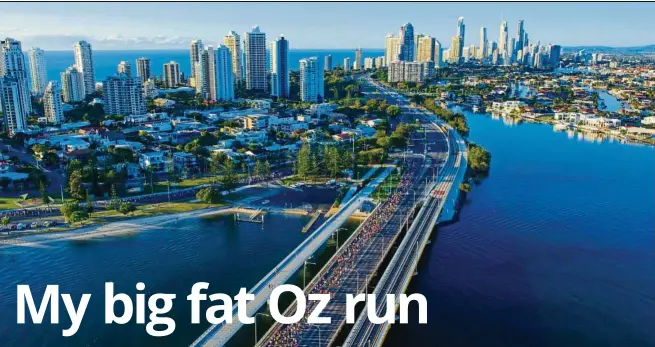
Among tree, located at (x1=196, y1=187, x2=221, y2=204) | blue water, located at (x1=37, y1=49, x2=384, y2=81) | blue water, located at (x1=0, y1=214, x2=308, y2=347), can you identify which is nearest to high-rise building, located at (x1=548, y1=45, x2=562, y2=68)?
blue water, located at (x1=37, y1=49, x2=384, y2=81)

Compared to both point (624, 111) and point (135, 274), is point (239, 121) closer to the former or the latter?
point (135, 274)

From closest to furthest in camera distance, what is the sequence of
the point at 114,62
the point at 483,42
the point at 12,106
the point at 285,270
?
the point at 285,270, the point at 12,106, the point at 483,42, the point at 114,62

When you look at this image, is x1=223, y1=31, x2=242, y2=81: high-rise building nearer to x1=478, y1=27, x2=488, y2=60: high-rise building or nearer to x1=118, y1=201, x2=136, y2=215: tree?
x1=118, y1=201, x2=136, y2=215: tree

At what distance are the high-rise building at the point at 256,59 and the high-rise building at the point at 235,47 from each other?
1.90 metres

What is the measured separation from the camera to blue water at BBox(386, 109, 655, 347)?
290 inches

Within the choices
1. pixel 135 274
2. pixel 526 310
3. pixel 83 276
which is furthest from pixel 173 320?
pixel 526 310

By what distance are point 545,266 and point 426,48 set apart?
49.2 m

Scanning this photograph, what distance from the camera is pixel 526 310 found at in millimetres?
7910

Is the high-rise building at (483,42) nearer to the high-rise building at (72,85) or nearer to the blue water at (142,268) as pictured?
the high-rise building at (72,85)

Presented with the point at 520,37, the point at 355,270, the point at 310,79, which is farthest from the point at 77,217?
the point at 520,37

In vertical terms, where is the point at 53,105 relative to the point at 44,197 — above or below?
above

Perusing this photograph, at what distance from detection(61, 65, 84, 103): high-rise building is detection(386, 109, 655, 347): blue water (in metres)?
24.7

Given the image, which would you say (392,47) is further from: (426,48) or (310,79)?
(310,79)

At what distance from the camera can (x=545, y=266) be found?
9.50 m
